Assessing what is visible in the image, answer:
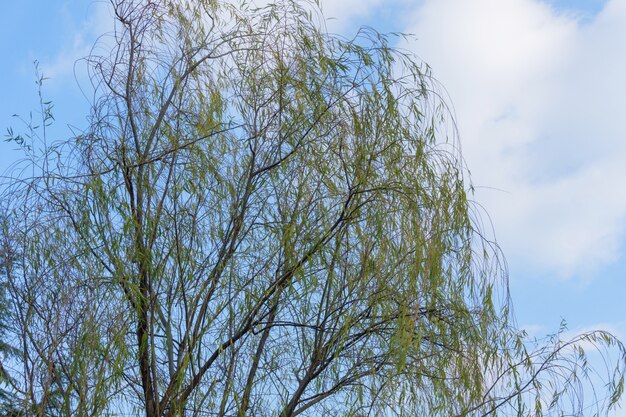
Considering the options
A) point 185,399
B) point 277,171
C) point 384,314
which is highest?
point 277,171

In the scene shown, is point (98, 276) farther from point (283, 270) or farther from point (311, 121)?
point (311, 121)

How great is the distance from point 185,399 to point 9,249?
1.46 m

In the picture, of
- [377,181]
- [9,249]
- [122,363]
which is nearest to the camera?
[122,363]

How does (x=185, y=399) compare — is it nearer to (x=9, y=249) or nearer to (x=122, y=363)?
(x=122, y=363)

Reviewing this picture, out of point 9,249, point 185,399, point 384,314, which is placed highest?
point 9,249

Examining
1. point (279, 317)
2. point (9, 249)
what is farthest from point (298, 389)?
point (9, 249)

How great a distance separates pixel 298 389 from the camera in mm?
4828

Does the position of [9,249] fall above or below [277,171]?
below

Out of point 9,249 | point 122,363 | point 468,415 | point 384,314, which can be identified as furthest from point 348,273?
point 9,249

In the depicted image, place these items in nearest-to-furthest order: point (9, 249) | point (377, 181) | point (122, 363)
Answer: point (122, 363)
point (377, 181)
point (9, 249)

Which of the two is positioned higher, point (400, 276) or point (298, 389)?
point (400, 276)

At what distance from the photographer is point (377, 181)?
4852 mm

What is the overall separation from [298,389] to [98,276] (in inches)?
49.5

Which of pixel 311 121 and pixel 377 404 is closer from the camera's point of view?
pixel 377 404
